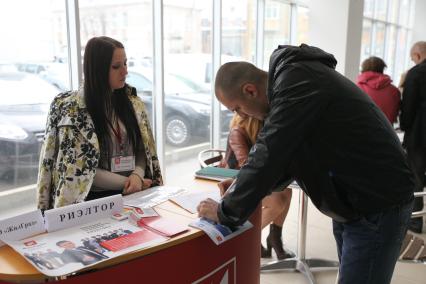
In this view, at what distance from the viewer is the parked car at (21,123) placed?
9.59ft

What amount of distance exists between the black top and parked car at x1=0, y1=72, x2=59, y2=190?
2.84 metres

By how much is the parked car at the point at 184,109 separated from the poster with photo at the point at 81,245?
9.00ft

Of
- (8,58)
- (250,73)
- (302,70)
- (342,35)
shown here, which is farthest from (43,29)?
(342,35)

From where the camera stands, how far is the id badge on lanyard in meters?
1.94

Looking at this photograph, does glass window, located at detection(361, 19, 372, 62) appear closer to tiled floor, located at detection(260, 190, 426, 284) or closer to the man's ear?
tiled floor, located at detection(260, 190, 426, 284)

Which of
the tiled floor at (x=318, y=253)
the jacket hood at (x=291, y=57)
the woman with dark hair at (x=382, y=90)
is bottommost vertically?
the tiled floor at (x=318, y=253)

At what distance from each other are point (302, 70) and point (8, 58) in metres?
2.40

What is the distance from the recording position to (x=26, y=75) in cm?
301

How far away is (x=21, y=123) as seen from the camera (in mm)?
3037

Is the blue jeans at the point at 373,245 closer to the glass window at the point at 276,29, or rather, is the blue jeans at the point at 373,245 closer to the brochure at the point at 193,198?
the brochure at the point at 193,198

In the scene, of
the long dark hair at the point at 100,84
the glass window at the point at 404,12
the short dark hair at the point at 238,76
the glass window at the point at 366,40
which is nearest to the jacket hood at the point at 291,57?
the short dark hair at the point at 238,76

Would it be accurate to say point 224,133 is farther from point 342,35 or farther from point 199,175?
point 199,175

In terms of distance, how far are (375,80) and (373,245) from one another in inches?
114

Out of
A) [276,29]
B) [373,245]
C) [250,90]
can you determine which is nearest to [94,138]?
[250,90]
